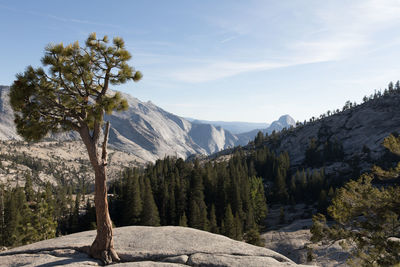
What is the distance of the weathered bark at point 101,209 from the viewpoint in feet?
58.7

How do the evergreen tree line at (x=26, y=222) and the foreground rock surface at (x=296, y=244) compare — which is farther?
the foreground rock surface at (x=296, y=244)

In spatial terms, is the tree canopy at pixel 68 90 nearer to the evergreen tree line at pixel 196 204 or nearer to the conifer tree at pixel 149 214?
the evergreen tree line at pixel 196 204

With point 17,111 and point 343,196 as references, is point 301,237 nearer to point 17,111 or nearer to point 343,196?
point 343,196

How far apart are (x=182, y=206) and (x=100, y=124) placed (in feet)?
239

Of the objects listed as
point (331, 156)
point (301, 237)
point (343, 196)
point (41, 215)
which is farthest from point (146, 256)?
point (331, 156)

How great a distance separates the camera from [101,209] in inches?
731

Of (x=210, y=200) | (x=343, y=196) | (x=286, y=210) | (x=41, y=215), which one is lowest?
(x=286, y=210)

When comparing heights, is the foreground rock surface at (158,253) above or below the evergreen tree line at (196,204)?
above

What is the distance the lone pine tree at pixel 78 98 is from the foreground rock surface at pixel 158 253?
1610 mm

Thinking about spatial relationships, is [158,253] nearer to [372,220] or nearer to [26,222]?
[372,220]

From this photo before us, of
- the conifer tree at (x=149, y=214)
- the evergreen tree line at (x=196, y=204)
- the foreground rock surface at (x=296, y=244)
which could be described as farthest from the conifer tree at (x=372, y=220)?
the conifer tree at (x=149, y=214)

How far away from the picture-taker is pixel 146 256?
59.4 feet

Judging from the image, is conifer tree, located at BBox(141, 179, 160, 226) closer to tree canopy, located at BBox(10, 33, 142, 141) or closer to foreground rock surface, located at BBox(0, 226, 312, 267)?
foreground rock surface, located at BBox(0, 226, 312, 267)

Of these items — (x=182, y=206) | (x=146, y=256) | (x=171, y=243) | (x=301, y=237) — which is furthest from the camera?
(x=301, y=237)
